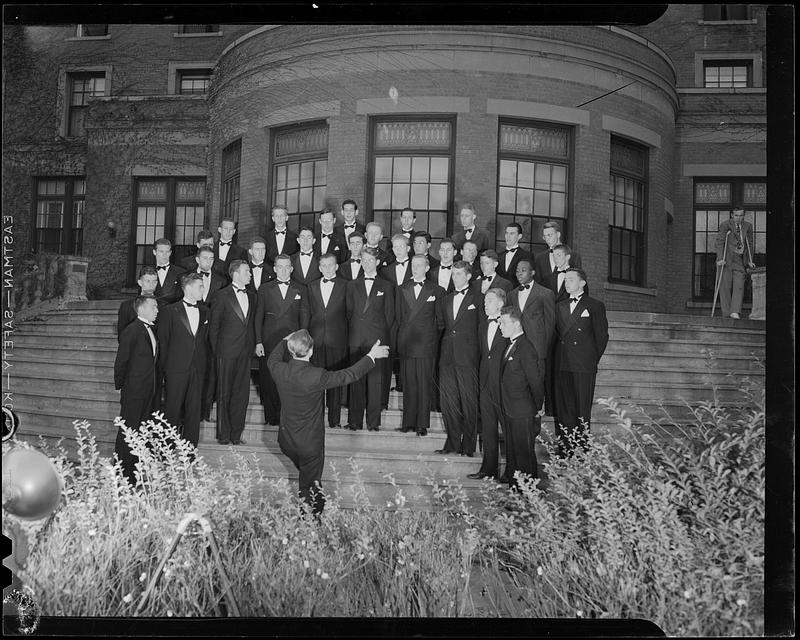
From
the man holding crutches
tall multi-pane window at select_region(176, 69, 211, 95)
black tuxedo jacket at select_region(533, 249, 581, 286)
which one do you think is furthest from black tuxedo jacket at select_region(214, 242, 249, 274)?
the man holding crutches

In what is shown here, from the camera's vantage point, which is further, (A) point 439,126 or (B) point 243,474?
(A) point 439,126

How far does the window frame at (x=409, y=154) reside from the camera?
7.52m

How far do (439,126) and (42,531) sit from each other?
535 cm

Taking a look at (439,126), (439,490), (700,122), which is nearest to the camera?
(439,490)

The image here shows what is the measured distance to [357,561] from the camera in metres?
4.45

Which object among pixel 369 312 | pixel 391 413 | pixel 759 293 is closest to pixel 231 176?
pixel 369 312

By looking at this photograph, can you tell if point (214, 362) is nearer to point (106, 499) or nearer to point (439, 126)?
point (106, 499)

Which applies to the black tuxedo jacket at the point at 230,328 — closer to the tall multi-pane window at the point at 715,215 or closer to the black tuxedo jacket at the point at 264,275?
the black tuxedo jacket at the point at 264,275

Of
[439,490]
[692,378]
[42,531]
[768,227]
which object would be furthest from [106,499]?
[768,227]

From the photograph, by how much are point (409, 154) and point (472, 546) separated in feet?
15.6

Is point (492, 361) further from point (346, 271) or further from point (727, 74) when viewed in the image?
point (727, 74)

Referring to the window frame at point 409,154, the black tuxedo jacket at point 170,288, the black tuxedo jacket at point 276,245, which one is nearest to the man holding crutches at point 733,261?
the window frame at point 409,154

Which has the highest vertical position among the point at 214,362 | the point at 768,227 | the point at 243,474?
the point at 768,227

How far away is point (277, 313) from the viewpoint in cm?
587
